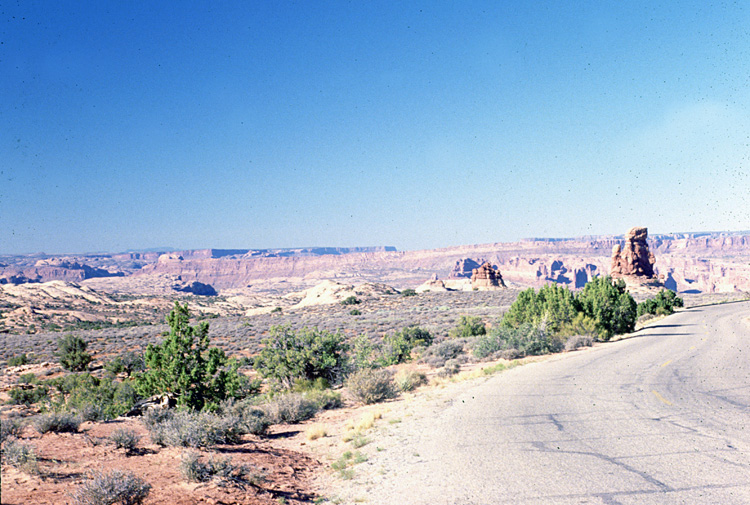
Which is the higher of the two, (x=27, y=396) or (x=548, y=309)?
(x=548, y=309)

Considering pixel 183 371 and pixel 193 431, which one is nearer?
pixel 193 431

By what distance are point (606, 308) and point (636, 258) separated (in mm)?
59867

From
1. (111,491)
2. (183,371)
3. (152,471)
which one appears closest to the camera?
(111,491)

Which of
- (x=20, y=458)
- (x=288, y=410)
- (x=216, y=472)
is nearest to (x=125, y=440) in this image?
(x=20, y=458)

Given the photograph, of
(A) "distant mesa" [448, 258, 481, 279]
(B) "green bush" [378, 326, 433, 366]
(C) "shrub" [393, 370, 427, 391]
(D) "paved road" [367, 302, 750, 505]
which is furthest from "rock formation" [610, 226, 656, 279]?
(A) "distant mesa" [448, 258, 481, 279]

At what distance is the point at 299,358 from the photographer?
15039 millimetres

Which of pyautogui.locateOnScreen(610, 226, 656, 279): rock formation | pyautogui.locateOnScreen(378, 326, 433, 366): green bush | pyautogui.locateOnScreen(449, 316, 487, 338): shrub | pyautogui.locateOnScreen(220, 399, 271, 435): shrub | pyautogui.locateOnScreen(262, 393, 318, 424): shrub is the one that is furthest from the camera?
pyautogui.locateOnScreen(610, 226, 656, 279): rock formation

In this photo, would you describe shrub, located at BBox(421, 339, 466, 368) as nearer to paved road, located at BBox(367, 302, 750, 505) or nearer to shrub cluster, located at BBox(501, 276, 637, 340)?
shrub cluster, located at BBox(501, 276, 637, 340)

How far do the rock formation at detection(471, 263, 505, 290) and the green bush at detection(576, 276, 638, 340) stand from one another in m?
57.1

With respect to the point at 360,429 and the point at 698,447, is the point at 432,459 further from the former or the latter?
the point at 698,447

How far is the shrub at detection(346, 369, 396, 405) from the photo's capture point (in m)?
Result: 12.0

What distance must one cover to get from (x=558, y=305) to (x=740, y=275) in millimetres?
142670

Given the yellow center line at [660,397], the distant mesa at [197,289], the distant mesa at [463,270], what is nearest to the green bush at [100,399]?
the yellow center line at [660,397]

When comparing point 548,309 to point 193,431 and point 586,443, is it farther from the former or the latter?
point 193,431
